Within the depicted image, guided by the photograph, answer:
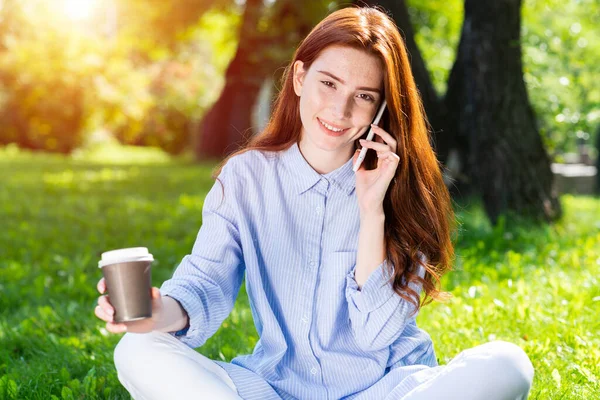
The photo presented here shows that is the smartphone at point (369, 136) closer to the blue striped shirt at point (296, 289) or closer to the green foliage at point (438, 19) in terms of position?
the blue striped shirt at point (296, 289)

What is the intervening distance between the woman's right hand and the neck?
825 millimetres

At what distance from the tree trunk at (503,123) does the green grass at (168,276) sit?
0.27 m

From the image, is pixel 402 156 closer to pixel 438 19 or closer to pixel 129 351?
pixel 129 351

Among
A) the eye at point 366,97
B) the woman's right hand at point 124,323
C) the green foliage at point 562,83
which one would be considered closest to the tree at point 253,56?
the green foliage at point 562,83

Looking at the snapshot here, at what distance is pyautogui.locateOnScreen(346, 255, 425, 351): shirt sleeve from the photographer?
2463 mm

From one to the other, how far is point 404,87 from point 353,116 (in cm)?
21

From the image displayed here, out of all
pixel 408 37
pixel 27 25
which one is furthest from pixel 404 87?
pixel 27 25

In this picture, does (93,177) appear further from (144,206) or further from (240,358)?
(240,358)

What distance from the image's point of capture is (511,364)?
216 centimetres

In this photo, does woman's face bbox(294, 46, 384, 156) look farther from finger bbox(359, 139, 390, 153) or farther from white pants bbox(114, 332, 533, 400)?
white pants bbox(114, 332, 533, 400)

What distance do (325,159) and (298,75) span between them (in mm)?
330

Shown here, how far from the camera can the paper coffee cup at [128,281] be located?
70.4 inches

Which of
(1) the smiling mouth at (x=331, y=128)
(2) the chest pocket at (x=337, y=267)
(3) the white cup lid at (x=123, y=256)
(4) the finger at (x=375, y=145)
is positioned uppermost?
(1) the smiling mouth at (x=331, y=128)

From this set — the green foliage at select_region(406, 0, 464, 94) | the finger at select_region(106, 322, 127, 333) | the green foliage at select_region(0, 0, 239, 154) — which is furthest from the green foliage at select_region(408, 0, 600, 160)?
the green foliage at select_region(0, 0, 239, 154)
